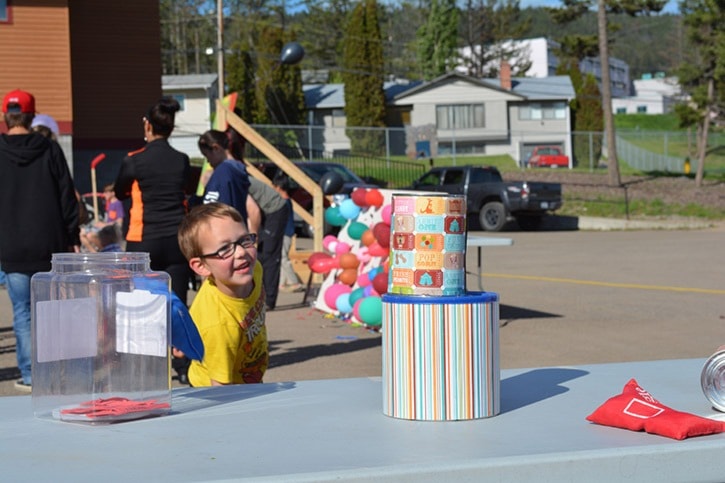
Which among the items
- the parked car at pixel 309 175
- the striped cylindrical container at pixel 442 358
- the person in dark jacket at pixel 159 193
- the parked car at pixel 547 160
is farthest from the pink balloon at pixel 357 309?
the parked car at pixel 547 160

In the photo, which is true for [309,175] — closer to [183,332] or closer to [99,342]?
[183,332]

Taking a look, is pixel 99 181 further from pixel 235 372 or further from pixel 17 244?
pixel 235 372

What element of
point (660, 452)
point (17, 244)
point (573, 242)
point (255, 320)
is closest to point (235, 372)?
point (255, 320)

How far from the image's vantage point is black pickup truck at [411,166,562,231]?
96.2 feet

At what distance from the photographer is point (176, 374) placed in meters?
8.35

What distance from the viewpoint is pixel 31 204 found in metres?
7.38

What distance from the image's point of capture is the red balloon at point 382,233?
11.0 metres

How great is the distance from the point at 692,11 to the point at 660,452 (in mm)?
41519

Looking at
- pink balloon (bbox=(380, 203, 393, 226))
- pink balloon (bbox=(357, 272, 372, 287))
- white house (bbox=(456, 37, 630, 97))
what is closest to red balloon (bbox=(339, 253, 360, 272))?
pink balloon (bbox=(357, 272, 372, 287))

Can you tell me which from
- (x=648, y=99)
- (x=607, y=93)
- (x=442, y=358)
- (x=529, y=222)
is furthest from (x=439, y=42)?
(x=442, y=358)

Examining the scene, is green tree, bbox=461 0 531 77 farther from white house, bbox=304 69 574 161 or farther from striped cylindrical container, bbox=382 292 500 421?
striped cylindrical container, bbox=382 292 500 421

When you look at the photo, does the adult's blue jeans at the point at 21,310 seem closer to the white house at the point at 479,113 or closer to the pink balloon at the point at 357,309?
the pink balloon at the point at 357,309

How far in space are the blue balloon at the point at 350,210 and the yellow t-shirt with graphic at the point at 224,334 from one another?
8092mm

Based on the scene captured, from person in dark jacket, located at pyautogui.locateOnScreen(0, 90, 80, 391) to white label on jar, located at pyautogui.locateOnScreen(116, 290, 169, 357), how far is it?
4.58 m
